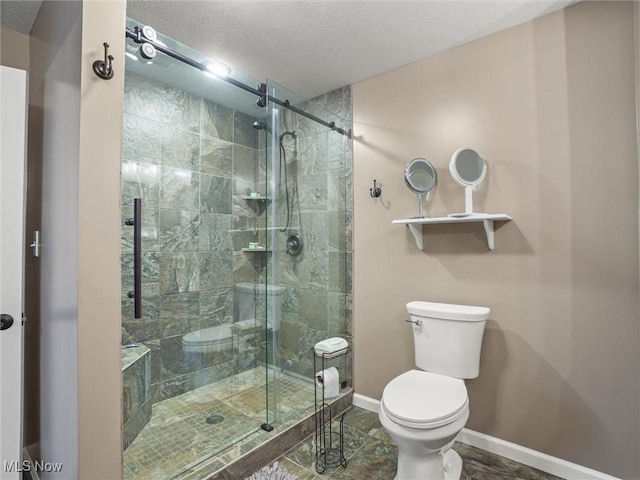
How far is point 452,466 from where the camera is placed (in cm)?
178

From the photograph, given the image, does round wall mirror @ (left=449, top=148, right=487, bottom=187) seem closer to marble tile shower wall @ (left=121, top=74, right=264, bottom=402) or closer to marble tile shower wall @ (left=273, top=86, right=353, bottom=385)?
marble tile shower wall @ (left=273, top=86, right=353, bottom=385)

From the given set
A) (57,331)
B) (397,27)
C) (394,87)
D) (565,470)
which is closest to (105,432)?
(57,331)

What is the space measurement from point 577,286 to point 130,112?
9.91 feet

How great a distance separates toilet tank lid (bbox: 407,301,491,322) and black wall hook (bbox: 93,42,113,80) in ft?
6.16

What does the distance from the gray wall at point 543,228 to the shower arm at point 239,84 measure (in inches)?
21.1

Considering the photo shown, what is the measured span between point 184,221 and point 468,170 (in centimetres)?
214

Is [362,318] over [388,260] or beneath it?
beneath

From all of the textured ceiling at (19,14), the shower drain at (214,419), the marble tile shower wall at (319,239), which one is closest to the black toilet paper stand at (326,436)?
the marble tile shower wall at (319,239)

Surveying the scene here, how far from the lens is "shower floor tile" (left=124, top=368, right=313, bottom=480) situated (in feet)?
5.86

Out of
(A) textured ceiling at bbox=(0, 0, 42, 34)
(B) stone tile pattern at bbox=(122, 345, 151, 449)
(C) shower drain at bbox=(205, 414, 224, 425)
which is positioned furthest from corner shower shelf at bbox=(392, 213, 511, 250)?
(A) textured ceiling at bbox=(0, 0, 42, 34)

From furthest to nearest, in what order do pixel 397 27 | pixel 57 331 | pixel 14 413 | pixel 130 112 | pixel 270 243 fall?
pixel 130 112, pixel 270 243, pixel 397 27, pixel 14 413, pixel 57 331

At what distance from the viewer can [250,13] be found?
71.6 inches

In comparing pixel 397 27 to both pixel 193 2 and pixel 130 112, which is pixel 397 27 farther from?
pixel 130 112

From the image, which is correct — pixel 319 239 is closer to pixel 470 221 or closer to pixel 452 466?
pixel 470 221
